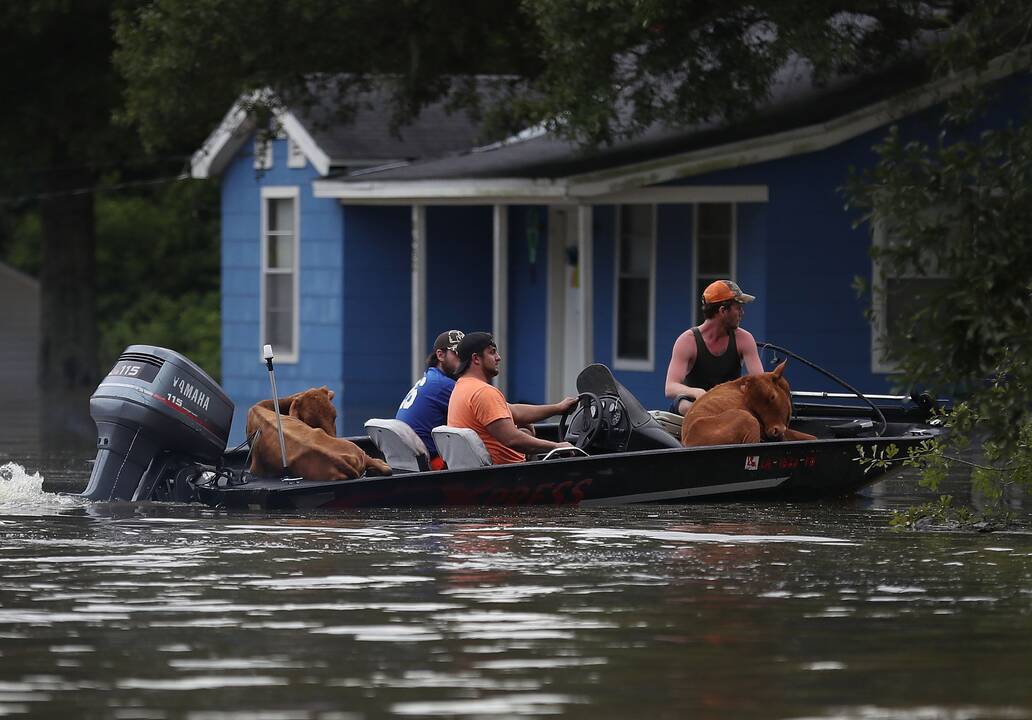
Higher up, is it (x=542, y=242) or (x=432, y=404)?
(x=542, y=242)

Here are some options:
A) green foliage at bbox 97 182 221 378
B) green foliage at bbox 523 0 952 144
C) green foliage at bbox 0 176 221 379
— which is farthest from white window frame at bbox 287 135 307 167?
green foliage at bbox 0 176 221 379

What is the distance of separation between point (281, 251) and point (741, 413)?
13633 mm

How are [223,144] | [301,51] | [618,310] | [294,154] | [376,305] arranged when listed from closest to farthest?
[301,51], [618,310], [376,305], [294,154], [223,144]

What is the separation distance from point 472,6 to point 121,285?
919 inches

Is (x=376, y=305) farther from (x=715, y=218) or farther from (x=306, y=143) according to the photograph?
(x=715, y=218)

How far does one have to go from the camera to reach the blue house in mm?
19906

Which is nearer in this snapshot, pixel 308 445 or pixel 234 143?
pixel 308 445

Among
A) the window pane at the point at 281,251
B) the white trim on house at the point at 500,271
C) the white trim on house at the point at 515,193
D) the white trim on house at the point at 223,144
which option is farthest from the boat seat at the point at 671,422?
the white trim on house at the point at 223,144

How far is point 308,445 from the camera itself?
13336 mm

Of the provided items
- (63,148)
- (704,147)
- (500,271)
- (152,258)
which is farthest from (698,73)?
(152,258)

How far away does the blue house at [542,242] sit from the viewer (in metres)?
19.9

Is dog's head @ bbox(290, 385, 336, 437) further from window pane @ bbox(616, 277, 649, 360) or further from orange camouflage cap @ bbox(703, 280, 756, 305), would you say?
window pane @ bbox(616, 277, 649, 360)

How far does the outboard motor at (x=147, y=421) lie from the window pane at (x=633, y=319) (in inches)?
349

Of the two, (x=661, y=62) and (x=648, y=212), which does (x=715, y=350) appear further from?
(x=648, y=212)
